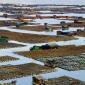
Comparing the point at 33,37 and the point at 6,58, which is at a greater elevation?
the point at 6,58

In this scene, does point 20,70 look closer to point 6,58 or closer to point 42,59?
point 42,59

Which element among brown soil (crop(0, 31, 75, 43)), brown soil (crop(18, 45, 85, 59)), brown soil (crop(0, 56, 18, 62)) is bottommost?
brown soil (crop(0, 31, 75, 43))

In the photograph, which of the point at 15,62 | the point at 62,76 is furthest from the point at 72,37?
the point at 62,76

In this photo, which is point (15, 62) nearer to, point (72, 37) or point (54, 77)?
point (54, 77)

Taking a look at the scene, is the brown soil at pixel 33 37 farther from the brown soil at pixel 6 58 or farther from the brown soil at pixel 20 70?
the brown soil at pixel 20 70

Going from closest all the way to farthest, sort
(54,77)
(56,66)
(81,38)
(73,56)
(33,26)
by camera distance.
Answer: (54,77), (56,66), (73,56), (81,38), (33,26)

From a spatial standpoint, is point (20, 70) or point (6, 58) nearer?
point (20, 70)

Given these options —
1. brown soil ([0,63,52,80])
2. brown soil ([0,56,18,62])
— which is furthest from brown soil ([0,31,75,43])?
brown soil ([0,63,52,80])

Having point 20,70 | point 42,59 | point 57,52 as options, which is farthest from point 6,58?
point 57,52

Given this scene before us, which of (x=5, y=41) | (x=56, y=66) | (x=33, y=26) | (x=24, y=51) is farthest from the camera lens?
(x=33, y=26)

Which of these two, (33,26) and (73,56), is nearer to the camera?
(73,56)

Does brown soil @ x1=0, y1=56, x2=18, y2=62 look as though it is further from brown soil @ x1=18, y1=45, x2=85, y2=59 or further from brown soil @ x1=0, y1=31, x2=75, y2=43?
brown soil @ x1=0, y1=31, x2=75, y2=43
